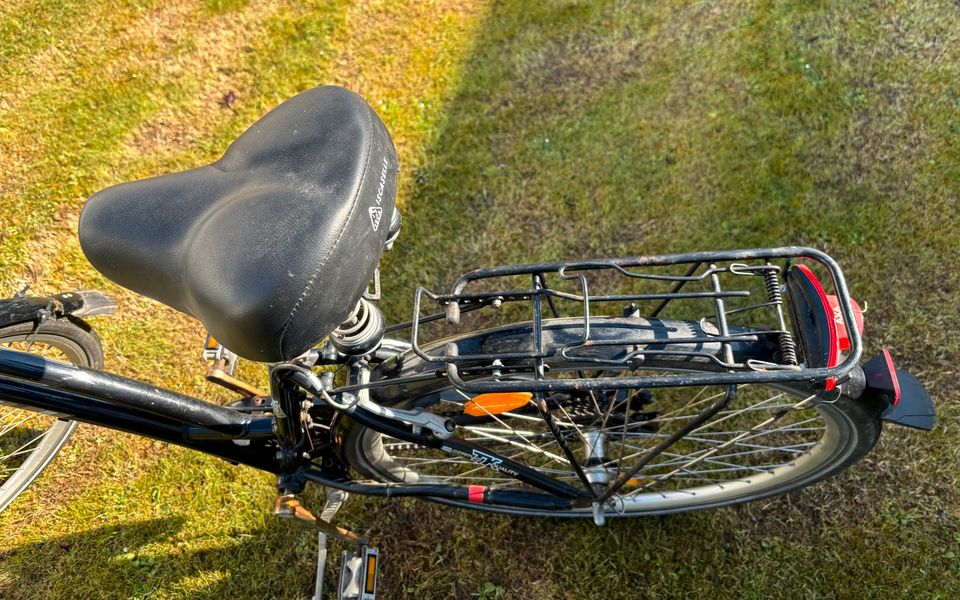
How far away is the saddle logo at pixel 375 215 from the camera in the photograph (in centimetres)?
140

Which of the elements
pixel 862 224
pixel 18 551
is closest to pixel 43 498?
pixel 18 551

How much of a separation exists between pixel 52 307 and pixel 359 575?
1542mm

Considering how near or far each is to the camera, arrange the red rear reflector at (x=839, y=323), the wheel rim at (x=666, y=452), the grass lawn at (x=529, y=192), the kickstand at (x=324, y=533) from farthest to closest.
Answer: the grass lawn at (x=529, y=192)
the kickstand at (x=324, y=533)
the wheel rim at (x=666, y=452)
the red rear reflector at (x=839, y=323)

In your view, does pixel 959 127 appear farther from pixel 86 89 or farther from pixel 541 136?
pixel 86 89

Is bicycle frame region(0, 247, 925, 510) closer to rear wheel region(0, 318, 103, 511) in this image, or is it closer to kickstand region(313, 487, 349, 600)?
kickstand region(313, 487, 349, 600)

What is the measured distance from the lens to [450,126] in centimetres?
348

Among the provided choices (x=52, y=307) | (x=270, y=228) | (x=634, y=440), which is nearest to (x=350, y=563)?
(x=634, y=440)

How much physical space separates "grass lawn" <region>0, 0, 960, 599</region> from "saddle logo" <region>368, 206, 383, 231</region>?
1.62 m

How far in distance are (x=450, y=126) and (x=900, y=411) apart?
8.51 ft

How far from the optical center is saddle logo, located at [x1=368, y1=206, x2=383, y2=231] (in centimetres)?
140

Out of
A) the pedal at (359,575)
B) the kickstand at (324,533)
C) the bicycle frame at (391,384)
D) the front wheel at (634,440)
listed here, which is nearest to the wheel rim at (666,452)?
the front wheel at (634,440)

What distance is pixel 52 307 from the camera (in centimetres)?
222

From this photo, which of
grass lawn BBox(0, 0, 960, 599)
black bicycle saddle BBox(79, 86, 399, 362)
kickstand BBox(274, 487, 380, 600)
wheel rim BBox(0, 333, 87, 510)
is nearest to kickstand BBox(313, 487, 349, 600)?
kickstand BBox(274, 487, 380, 600)

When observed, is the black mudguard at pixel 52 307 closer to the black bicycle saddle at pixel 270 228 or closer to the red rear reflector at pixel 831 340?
the black bicycle saddle at pixel 270 228
